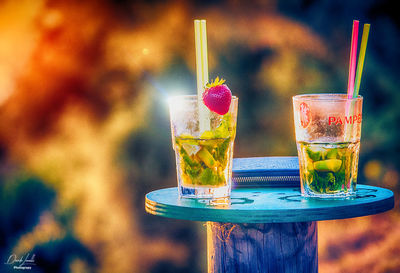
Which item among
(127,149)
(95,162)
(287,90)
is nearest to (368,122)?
(287,90)

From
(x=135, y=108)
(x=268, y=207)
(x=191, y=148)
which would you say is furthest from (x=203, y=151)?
(x=135, y=108)

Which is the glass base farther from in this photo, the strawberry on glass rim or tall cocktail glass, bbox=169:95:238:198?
the strawberry on glass rim

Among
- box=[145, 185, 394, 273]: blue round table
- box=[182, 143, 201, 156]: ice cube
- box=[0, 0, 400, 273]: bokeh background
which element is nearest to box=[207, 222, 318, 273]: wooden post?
box=[145, 185, 394, 273]: blue round table

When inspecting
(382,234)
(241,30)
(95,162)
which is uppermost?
(241,30)

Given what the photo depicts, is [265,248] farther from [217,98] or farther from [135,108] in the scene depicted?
[135,108]

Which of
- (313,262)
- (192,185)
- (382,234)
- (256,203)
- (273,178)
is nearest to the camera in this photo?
(256,203)

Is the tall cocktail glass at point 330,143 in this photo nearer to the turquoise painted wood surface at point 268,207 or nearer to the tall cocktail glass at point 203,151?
the turquoise painted wood surface at point 268,207

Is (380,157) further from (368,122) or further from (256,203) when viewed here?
(256,203)

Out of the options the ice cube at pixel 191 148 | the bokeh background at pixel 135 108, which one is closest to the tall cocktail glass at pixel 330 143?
the ice cube at pixel 191 148
